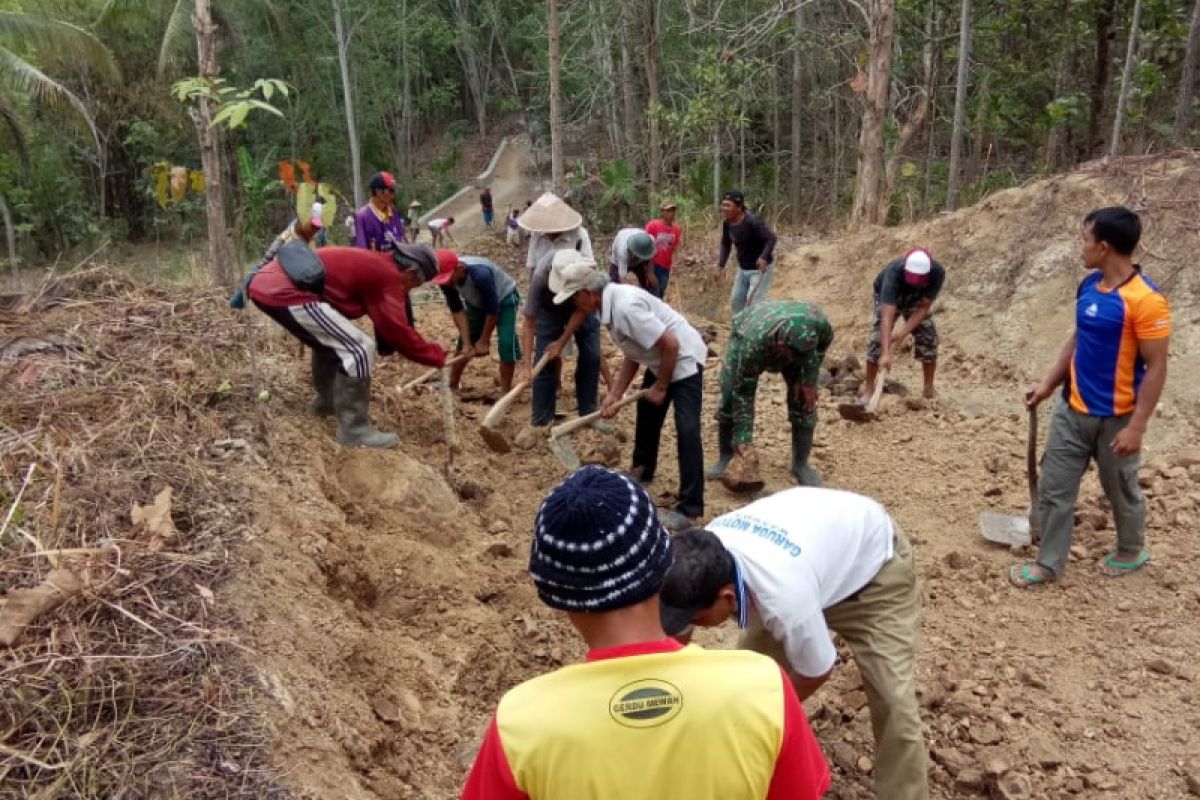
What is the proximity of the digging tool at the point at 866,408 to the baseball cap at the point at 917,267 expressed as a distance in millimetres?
676

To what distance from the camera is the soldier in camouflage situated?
15.1ft

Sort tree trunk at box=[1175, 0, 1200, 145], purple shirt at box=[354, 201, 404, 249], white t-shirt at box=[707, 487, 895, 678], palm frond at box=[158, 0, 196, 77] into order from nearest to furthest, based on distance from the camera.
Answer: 1. white t-shirt at box=[707, 487, 895, 678]
2. purple shirt at box=[354, 201, 404, 249]
3. tree trunk at box=[1175, 0, 1200, 145]
4. palm frond at box=[158, 0, 196, 77]

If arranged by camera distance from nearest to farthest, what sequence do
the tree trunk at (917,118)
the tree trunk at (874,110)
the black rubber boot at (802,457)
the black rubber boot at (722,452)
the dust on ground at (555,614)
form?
the dust on ground at (555,614) < the black rubber boot at (802,457) < the black rubber boot at (722,452) < the tree trunk at (874,110) < the tree trunk at (917,118)

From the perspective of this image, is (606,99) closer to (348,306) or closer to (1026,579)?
(348,306)

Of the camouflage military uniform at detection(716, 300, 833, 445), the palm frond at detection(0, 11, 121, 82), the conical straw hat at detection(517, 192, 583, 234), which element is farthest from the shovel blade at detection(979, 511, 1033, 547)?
the palm frond at detection(0, 11, 121, 82)

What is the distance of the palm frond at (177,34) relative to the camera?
15617mm

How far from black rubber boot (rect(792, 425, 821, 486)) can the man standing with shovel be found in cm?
82

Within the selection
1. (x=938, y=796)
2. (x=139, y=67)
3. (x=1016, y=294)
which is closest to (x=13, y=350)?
(x=938, y=796)

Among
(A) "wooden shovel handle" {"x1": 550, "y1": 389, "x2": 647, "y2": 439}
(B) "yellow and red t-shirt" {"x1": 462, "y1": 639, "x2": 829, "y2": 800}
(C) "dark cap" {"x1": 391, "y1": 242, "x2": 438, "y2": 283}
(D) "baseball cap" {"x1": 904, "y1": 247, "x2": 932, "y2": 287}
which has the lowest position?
(A) "wooden shovel handle" {"x1": 550, "y1": 389, "x2": 647, "y2": 439}

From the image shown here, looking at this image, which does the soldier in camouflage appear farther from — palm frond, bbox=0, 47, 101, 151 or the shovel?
palm frond, bbox=0, 47, 101, 151

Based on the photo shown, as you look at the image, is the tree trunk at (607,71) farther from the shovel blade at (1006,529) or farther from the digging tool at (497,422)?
the shovel blade at (1006,529)

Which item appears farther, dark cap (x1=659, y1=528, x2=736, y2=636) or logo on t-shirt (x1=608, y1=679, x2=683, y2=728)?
dark cap (x1=659, y1=528, x2=736, y2=636)

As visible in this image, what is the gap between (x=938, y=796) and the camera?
2820 millimetres

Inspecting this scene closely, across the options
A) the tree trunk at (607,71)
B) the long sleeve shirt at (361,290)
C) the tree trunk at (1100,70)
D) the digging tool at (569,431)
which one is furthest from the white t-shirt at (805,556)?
the tree trunk at (607,71)
